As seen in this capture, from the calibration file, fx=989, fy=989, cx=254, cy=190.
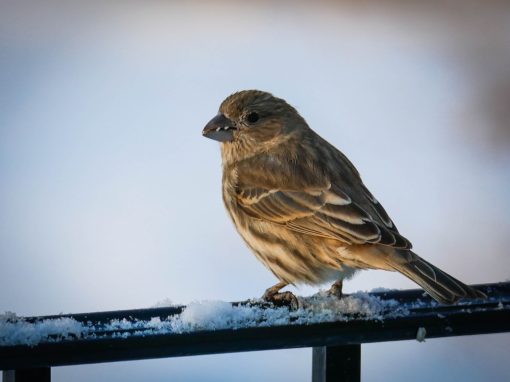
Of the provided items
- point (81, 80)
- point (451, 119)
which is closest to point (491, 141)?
point (451, 119)

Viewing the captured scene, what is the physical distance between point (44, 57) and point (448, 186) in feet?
13.5

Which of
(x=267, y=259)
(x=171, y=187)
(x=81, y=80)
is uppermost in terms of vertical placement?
(x=81, y=80)

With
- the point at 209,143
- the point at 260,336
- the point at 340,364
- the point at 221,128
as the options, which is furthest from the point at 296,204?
the point at 209,143

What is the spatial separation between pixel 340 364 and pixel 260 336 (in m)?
0.27

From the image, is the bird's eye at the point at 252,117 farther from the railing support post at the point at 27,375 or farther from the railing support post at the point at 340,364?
the railing support post at the point at 27,375

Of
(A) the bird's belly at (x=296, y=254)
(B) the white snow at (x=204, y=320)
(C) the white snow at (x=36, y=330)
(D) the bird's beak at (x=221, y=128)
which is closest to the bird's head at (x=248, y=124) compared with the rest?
(D) the bird's beak at (x=221, y=128)

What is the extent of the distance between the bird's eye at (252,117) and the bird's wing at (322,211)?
363mm

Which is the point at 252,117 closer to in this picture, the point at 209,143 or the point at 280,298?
the point at 280,298

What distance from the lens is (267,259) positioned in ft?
13.4

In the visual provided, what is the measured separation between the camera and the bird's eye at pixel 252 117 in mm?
4550

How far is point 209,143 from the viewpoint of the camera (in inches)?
313

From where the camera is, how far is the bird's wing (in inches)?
145

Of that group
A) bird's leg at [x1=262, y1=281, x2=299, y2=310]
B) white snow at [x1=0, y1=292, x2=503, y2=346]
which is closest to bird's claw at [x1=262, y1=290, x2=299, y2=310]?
bird's leg at [x1=262, y1=281, x2=299, y2=310]

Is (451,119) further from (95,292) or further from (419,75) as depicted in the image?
(95,292)
